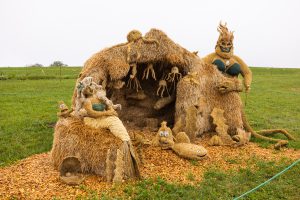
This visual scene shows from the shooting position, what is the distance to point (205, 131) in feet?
27.8

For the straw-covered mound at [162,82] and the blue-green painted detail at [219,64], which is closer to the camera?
the straw-covered mound at [162,82]

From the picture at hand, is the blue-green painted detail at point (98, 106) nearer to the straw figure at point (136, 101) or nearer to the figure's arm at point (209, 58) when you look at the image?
the straw figure at point (136, 101)

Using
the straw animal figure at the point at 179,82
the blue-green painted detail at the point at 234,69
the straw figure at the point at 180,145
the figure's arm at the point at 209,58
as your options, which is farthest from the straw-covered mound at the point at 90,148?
the blue-green painted detail at the point at 234,69

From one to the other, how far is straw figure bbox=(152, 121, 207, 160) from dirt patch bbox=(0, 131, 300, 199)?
0.34ft

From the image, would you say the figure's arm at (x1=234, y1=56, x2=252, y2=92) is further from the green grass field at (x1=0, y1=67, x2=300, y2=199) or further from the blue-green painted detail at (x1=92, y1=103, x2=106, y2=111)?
the blue-green painted detail at (x1=92, y1=103, x2=106, y2=111)

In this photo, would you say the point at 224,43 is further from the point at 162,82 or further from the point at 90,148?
the point at 90,148

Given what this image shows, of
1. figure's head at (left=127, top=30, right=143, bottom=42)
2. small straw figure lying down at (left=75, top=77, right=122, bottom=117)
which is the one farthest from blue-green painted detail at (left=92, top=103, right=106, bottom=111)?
figure's head at (left=127, top=30, right=143, bottom=42)

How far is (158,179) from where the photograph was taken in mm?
5906

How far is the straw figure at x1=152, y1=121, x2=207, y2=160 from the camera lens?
22.4ft

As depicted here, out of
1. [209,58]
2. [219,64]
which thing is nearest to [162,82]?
[209,58]

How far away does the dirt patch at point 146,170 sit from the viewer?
216 inches

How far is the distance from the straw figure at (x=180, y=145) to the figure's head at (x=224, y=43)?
2.61 meters

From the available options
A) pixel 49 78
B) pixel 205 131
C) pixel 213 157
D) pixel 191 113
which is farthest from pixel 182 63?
pixel 49 78

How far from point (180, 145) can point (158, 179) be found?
50.0 inches
